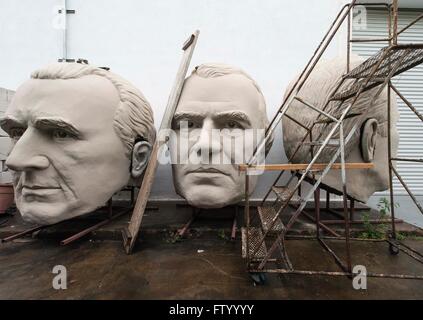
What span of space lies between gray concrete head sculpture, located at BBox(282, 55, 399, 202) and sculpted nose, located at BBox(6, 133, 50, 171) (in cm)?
317

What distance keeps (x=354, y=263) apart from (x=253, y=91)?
2.27 metres

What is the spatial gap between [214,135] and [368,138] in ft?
6.24

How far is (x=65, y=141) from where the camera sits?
2.74m

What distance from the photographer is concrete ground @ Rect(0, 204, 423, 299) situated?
211cm

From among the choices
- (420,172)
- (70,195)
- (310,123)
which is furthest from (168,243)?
(420,172)

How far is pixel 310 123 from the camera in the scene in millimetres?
3344

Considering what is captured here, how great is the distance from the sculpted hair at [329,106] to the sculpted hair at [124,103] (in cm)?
210

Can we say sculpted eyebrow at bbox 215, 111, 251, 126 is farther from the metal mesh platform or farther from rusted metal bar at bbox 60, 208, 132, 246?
rusted metal bar at bbox 60, 208, 132, 246

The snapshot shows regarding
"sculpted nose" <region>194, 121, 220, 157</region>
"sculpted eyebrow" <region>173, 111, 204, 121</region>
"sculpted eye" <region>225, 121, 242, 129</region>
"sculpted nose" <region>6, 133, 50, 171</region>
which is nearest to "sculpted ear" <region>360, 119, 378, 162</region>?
"sculpted eye" <region>225, 121, 242, 129</region>

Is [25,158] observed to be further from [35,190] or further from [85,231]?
[85,231]

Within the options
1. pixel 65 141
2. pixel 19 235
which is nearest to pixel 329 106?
pixel 65 141
